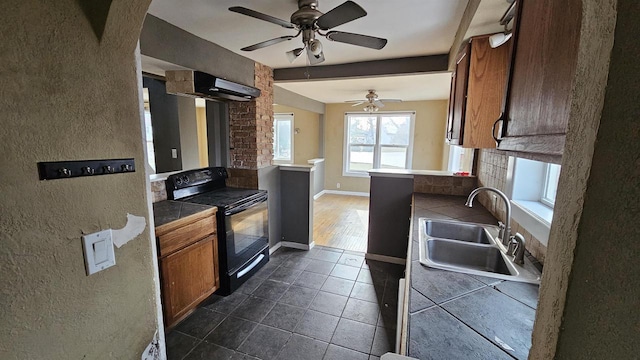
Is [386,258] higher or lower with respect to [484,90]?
lower

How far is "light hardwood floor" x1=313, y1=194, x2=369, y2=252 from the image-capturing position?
3.91 meters

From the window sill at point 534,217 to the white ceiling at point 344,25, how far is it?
133 cm

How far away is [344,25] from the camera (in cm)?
213

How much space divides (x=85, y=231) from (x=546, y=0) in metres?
1.48

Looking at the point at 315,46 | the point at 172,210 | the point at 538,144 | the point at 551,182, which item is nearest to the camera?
the point at 538,144

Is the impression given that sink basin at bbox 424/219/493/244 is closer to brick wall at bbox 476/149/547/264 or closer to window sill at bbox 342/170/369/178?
brick wall at bbox 476/149/547/264

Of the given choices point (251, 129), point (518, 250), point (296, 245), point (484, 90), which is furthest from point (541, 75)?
point (296, 245)

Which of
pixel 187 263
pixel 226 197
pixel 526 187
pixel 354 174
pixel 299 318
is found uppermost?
pixel 526 187

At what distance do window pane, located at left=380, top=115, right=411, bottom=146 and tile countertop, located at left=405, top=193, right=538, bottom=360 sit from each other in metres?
5.34

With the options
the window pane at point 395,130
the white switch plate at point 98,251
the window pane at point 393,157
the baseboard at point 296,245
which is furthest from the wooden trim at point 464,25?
the window pane at point 393,157

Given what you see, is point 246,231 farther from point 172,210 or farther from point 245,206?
point 172,210

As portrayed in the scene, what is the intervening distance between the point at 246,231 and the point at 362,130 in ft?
15.3

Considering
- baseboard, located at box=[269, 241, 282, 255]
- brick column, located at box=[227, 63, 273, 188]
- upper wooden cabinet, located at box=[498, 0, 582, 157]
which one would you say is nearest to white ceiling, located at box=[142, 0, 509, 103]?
brick column, located at box=[227, 63, 273, 188]

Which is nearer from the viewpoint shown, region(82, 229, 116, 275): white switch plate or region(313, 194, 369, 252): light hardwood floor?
region(82, 229, 116, 275): white switch plate
